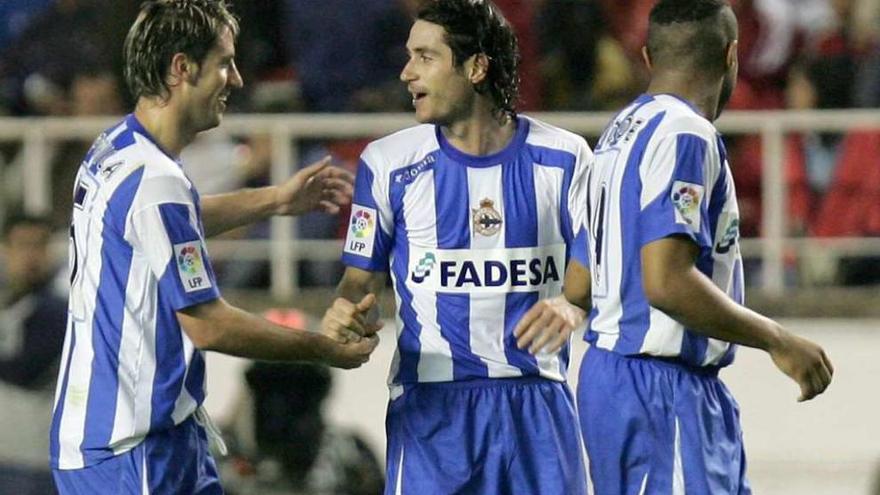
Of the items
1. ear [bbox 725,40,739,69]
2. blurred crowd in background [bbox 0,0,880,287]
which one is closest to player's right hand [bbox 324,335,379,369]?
ear [bbox 725,40,739,69]

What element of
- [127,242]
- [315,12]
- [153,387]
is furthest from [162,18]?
[315,12]

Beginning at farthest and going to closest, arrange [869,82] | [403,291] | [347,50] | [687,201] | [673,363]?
[869,82]
[347,50]
[403,291]
[673,363]
[687,201]

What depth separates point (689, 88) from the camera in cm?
547

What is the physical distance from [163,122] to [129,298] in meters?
0.49

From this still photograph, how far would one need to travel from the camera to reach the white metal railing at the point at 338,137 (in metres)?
9.76

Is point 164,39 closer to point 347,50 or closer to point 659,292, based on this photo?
point 659,292

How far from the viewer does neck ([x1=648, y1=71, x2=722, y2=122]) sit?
17.9 feet

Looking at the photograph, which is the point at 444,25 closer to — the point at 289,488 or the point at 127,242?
the point at 127,242

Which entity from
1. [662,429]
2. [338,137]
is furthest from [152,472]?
[338,137]

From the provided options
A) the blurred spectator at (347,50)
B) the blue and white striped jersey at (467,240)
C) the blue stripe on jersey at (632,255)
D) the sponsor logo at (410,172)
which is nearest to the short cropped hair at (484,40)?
the blue and white striped jersey at (467,240)

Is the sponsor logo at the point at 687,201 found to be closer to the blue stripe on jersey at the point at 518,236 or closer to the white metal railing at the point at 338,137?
the blue stripe on jersey at the point at 518,236

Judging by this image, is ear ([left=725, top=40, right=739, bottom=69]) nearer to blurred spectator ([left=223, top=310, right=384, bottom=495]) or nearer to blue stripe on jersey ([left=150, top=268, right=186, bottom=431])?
blue stripe on jersey ([left=150, top=268, right=186, bottom=431])

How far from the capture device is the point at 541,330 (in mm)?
5512

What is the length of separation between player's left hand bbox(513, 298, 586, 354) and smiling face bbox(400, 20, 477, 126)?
0.68 m
